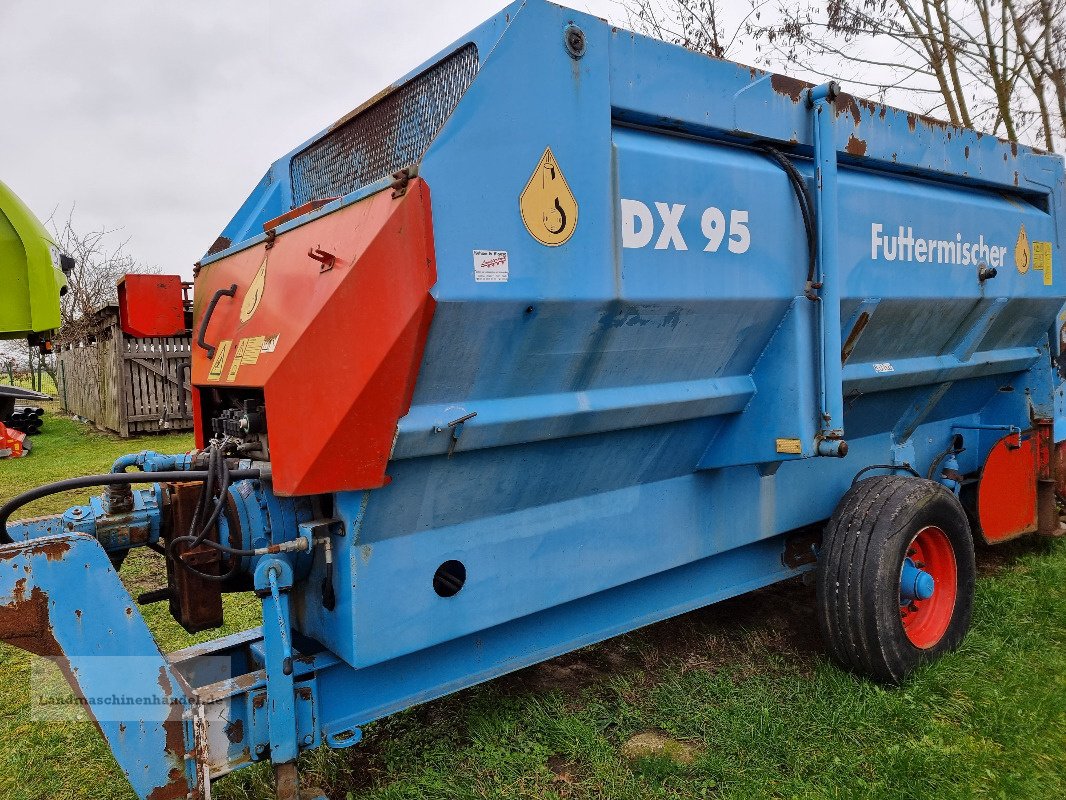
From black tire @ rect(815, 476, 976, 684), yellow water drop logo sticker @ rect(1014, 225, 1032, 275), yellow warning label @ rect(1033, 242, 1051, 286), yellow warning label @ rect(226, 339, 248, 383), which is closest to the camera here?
yellow warning label @ rect(226, 339, 248, 383)

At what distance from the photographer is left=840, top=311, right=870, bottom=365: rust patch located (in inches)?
130

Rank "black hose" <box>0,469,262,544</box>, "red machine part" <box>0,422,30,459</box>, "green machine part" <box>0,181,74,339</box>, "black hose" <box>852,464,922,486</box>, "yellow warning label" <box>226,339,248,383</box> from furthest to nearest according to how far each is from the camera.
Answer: "red machine part" <box>0,422,30,459</box>
"black hose" <box>852,464,922,486</box>
"yellow warning label" <box>226,339,248,383</box>
"black hose" <box>0,469,262,544</box>
"green machine part" <box>0,181,74,339</box>

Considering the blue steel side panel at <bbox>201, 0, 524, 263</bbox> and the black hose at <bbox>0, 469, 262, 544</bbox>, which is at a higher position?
the blue steel side panel at <bbox>201, 0, 524, 263</bbox>

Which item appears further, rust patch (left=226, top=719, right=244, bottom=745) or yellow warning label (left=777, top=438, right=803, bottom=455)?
yellow warning label (left=777, top=438, right=803, bottom=455)

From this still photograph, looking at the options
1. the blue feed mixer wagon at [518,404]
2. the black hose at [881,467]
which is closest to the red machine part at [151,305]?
the blue feed mixer wagon at [518,404]

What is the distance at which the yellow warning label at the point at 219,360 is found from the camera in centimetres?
269

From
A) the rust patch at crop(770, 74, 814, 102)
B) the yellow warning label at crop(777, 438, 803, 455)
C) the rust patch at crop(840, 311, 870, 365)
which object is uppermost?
the rust patch at crop(770, 74, 814, 102)

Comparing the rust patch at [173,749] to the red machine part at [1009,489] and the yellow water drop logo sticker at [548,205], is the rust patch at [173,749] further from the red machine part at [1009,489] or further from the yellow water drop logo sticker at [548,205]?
the red machine part at [1009,489]

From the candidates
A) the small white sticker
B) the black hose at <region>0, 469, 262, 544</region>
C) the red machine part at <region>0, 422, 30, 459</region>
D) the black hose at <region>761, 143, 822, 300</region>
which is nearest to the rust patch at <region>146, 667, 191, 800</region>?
the black hose at <region>0, 469, 262, 544</region>

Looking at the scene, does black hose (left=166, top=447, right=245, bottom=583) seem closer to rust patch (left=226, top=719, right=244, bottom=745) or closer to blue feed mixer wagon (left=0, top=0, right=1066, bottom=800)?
blue feed mixer wagon (left=0, top=0, right=1066, bottom=800)

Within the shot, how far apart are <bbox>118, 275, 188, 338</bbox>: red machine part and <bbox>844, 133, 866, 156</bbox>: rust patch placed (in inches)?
112

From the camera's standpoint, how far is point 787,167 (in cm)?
292

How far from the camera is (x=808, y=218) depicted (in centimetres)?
298

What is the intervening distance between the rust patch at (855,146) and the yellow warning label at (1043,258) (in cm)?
176
